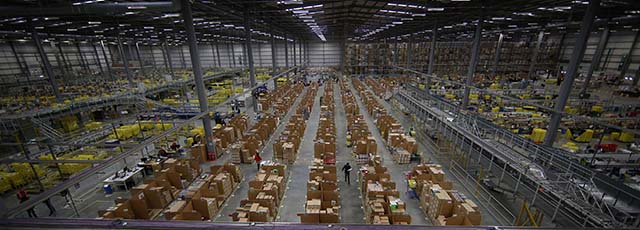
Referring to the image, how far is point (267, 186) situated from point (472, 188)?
8.04 metres

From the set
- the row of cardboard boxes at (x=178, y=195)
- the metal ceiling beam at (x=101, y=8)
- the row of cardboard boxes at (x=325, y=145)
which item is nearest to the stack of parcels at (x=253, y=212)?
the row of cardboard boxes at (x=178, y=195)

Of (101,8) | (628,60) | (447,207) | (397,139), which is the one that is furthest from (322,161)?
(628,60)

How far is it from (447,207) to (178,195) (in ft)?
31.4

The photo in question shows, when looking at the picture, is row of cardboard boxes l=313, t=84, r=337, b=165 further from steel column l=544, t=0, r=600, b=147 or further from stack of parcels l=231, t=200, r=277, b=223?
steel column l=544, t=0, r=600, b=147

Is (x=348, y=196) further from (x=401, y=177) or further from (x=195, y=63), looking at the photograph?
(x=195, y=63)

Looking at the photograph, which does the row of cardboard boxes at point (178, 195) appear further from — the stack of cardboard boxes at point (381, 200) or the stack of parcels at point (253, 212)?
the stack of cardboard boxes at point (381, 200)

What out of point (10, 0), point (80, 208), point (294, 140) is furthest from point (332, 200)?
point (10, 0)

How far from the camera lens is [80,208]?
9375 mm

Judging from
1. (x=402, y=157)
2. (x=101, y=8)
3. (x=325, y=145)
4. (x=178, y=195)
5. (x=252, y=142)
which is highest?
(x=101, y=8)

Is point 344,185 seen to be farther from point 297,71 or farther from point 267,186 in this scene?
point 297,71

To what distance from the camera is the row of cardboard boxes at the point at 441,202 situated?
23.4 ft

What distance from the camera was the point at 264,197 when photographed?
8102mm

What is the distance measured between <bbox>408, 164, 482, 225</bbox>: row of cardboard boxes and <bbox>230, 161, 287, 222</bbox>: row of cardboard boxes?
500 cm

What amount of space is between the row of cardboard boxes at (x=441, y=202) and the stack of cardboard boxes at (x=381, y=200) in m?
0.99
